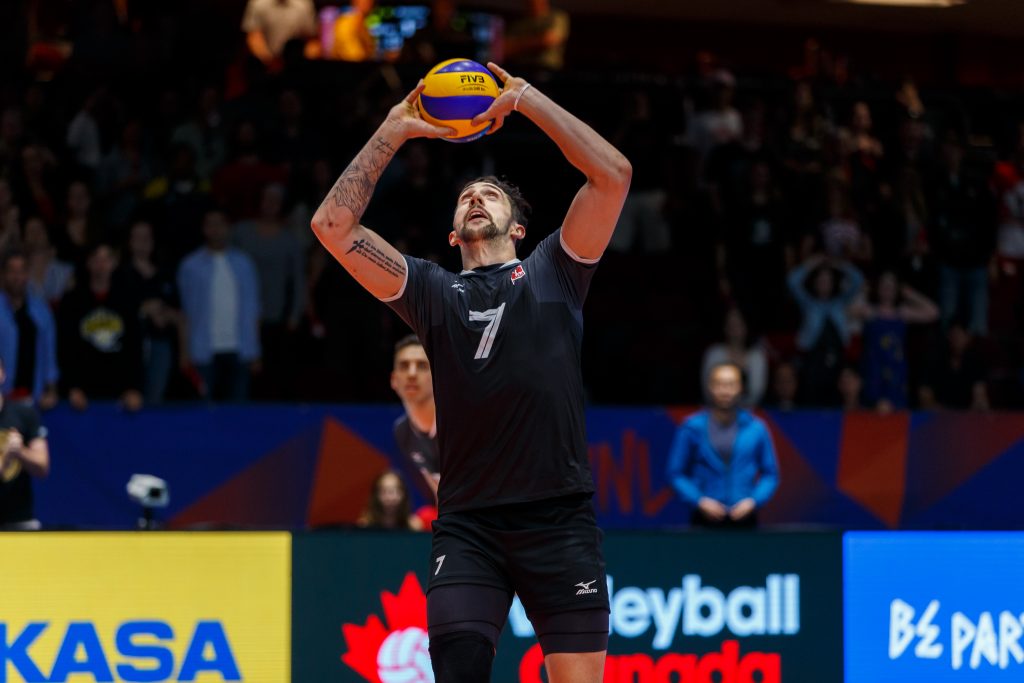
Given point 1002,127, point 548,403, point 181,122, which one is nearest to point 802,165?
point 1002,127

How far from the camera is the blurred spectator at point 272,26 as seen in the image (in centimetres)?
1650

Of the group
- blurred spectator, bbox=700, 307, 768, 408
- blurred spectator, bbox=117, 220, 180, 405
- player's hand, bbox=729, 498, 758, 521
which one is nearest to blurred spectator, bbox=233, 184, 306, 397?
blurred spectator, bbox=117, 220, 180, 405

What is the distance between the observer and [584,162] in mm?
4953

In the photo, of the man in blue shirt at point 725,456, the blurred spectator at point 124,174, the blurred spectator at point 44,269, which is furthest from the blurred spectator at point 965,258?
the blurred spectator at point 44,269

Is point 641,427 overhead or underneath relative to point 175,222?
underneath

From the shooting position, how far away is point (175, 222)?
13.3 meters

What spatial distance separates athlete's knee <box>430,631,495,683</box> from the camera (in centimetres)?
466

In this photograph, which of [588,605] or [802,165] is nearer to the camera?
[588,605]

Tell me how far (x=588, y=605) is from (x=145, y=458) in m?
7.84

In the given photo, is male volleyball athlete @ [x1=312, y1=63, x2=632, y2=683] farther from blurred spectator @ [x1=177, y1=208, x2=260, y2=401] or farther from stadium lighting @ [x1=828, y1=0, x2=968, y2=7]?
stadium lighting @ [x1=828, y1=0, x2=968, y2=7]

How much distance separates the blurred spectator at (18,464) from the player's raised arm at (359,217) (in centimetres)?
449

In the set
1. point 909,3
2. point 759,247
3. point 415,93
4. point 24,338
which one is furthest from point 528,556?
point 909,3

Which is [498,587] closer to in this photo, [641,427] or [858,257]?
[641,427]

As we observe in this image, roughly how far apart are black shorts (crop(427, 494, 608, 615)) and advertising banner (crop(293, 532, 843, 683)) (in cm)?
296
